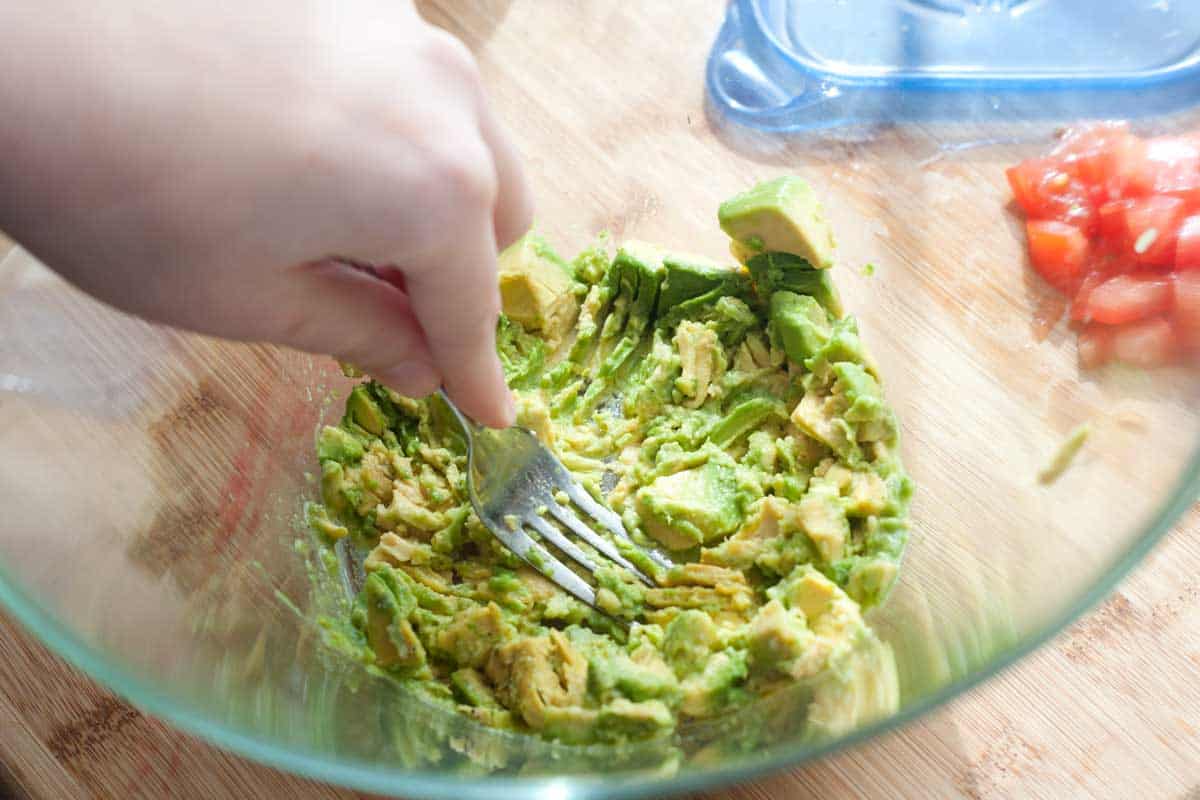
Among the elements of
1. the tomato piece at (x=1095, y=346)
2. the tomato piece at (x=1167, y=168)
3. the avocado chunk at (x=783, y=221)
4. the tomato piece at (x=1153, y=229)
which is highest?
the tomato piece at (x=1167, y=168)

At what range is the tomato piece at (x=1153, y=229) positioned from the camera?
1.43 metres

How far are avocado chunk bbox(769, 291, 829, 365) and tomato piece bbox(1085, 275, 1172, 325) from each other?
0.34 m

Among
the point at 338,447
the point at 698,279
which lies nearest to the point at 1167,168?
the point at 698,279

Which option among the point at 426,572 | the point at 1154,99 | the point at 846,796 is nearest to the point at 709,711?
the point at 846,796

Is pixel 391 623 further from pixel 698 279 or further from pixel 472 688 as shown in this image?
pixel 698 279

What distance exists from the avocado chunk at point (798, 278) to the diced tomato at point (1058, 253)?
10.6 inches

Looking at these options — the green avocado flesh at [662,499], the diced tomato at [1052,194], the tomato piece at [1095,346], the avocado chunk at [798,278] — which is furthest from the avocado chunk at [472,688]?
the diced tomato at [1052,194]

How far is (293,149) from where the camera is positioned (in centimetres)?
75

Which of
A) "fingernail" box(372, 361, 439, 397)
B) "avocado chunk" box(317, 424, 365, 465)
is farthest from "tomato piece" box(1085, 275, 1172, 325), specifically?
"avocado chunk" box(317, 424, 365, 465)

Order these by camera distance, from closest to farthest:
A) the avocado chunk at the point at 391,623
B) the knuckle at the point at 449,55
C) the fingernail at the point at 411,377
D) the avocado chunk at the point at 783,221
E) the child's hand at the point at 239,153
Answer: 1. the child's hand at the point at 239,153
2. the knuckle at the point at 449,55
3. the fingernail at the point at 411,377
4. the avocado chunk at the point at 391,623
5. the avocado chunk at the point at 783,221

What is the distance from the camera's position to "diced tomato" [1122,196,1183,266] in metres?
1.43

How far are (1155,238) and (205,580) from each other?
1302 mm

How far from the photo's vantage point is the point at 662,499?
Answer: 141cm

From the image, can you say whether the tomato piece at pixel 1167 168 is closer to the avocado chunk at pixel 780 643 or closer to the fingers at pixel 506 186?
the avocado chunk at pixel 780 643
